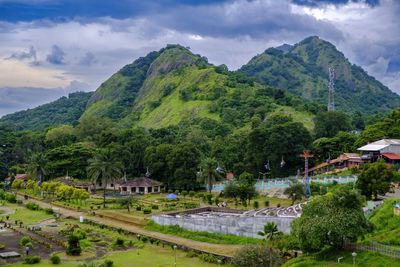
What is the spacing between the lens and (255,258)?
1332 inches

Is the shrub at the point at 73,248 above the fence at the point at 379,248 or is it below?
below

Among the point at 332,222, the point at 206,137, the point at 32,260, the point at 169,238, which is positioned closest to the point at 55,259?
the point at 32,260

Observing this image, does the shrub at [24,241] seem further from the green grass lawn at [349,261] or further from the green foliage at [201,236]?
the green grass lawn at [349,261]

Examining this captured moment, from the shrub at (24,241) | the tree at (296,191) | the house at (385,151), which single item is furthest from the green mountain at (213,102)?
the shrub at (24,241)

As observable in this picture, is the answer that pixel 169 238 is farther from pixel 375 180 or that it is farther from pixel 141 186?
pixel 141 186

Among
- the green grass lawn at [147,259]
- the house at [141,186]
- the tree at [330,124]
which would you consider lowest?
the green grass lawn at [147,259]

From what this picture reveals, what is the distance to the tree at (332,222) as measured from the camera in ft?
108

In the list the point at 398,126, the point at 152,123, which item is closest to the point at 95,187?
the point at 398,126

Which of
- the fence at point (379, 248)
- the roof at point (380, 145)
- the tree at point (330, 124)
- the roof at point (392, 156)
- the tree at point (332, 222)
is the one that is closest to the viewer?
the fence at point (379, 248)

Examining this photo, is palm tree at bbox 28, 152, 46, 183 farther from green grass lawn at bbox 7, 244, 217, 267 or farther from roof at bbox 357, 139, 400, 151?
roof at bbox 357, 139, 400, 151

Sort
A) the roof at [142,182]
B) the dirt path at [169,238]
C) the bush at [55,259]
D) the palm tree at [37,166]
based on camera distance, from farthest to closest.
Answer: the palm tree at [37,166]
the roof at [142,182]
the dirt path at [169,238]
the bush at [55,259]

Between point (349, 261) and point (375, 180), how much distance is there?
1719 centimetres

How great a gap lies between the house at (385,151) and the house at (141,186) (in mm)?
36317

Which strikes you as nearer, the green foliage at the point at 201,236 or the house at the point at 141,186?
the green foliage at the point at 201,236
